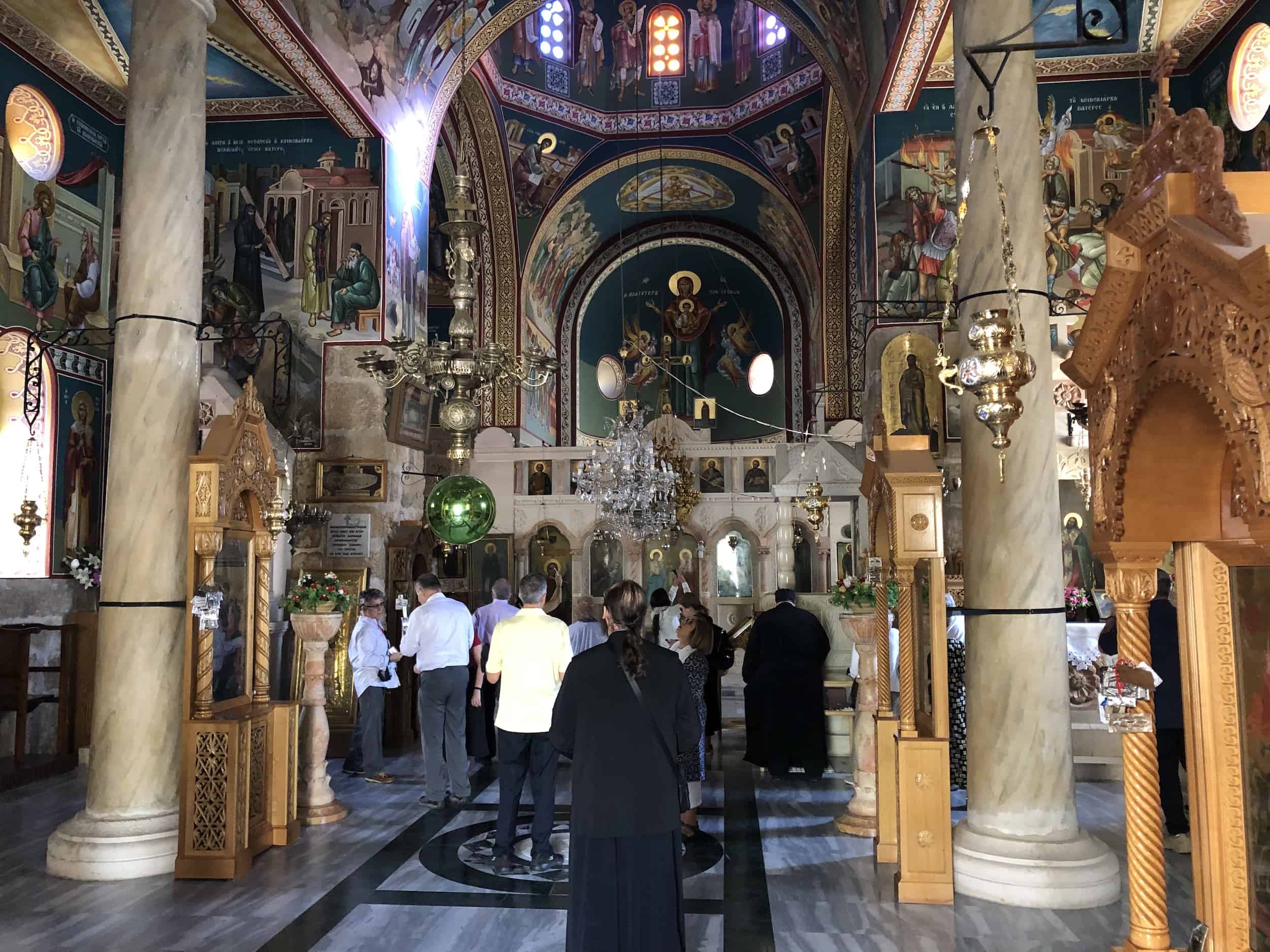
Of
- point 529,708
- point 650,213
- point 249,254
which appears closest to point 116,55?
point 249,254

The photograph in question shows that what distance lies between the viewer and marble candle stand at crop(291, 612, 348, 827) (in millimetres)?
6445

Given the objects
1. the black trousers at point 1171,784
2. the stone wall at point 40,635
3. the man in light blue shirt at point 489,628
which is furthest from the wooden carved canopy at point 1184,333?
the stone wall at point 40,635

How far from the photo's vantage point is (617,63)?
1664 centimetres

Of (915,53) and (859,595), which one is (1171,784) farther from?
(915,53)

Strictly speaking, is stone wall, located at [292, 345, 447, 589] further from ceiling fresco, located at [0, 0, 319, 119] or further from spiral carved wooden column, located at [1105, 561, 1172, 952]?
spiral carved wooden column, located at [1105, 561, 1172, 952]

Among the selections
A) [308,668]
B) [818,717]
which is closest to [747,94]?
[818,717]

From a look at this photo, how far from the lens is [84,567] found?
29.9 feet

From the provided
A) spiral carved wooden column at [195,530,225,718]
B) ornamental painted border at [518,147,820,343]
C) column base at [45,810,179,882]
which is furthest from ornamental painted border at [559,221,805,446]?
column base at [45,810,179,882]

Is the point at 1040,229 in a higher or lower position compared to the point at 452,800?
higher

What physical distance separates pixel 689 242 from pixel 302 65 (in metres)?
12.9

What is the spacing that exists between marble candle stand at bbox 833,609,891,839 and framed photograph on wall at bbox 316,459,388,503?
5.15 m

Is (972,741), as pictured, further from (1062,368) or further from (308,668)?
(308,668)

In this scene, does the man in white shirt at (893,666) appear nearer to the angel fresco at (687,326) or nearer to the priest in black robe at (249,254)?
the priest in black robe at (249,254)

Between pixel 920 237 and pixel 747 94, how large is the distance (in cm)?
788
